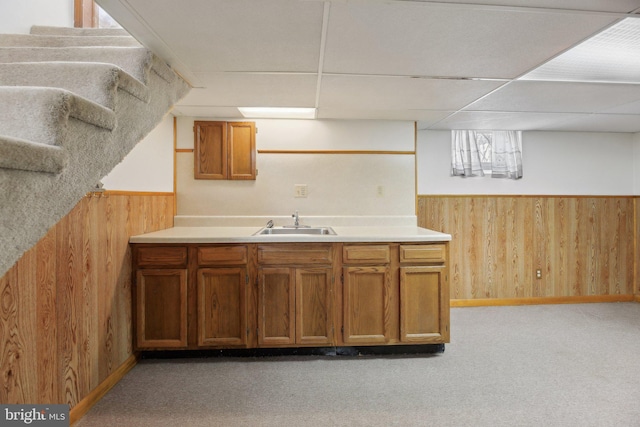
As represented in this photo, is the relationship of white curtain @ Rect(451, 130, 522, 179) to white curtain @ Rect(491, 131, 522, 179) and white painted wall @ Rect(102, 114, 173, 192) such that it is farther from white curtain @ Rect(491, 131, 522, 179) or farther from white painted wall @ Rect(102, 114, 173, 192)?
white painted wall @ Rect(102, 114, 173, 192)

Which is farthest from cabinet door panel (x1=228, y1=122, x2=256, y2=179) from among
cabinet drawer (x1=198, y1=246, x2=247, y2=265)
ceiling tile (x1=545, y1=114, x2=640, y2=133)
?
ceiling tile (x1=545, y1=114, x2=640, y2=133)

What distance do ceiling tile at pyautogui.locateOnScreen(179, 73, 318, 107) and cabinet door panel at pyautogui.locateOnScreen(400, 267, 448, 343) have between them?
1493 millimetres

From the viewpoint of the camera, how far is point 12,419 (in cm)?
140

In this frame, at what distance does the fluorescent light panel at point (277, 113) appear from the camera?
3000 mm

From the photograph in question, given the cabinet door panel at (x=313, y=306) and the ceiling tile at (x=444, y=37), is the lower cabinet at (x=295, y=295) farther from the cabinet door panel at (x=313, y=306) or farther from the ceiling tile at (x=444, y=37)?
the ceiling tile at (x=444, y=37)

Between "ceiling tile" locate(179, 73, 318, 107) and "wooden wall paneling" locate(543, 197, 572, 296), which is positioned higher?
"ceiling tile" locate(179, 73, 318, 107)

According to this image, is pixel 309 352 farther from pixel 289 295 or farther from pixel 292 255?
pixel 292 255

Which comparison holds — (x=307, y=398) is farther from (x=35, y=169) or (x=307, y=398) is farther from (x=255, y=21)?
(x=255, y=21)

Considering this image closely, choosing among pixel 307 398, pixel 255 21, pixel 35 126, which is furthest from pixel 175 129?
pixel 307 398

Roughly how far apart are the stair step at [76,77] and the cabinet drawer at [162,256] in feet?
4.52

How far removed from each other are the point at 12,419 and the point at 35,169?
1223 mm

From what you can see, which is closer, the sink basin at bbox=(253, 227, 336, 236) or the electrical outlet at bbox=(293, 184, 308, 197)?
the sink basin at bbox=(253, 227, 336, 236)

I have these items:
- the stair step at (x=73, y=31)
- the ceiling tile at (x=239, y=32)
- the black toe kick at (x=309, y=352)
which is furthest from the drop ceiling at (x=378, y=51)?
the black toe kick at (x=309, y=352)

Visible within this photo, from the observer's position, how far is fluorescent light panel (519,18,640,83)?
162cm
